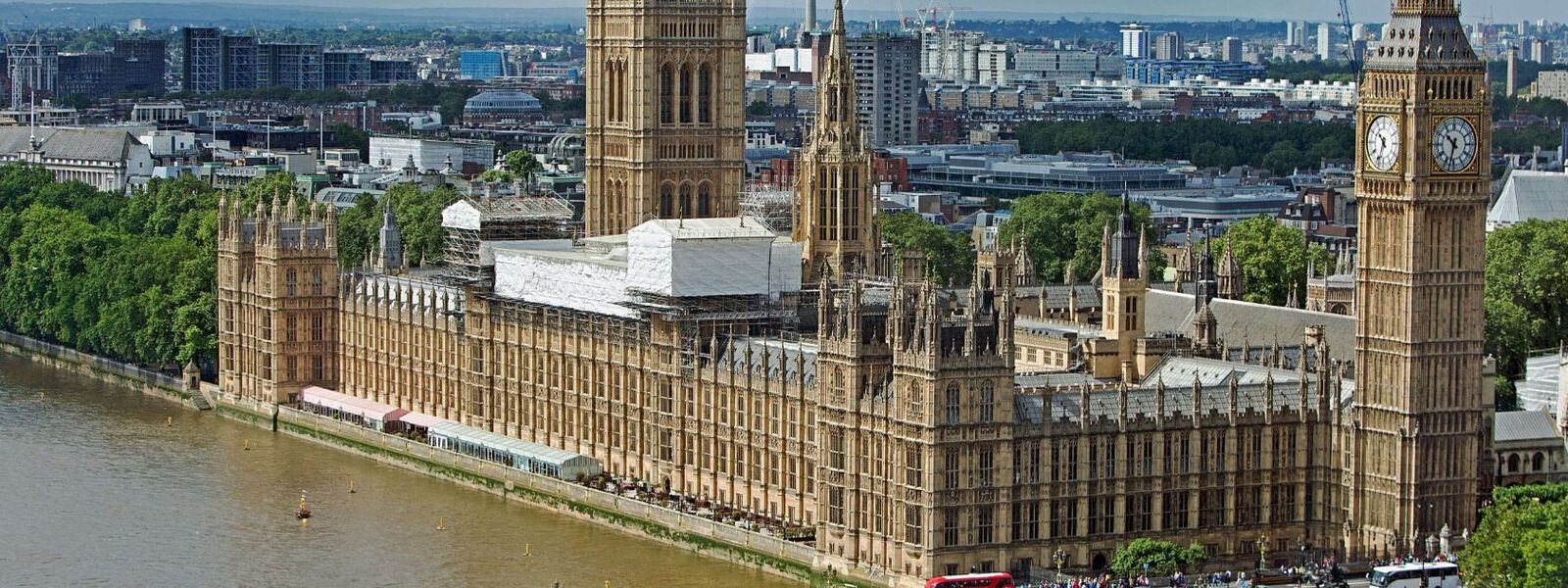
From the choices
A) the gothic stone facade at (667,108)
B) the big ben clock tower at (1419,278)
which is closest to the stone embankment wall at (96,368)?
the gothic stone facade at (667,108)

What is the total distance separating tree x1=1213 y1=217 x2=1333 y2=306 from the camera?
13412cm

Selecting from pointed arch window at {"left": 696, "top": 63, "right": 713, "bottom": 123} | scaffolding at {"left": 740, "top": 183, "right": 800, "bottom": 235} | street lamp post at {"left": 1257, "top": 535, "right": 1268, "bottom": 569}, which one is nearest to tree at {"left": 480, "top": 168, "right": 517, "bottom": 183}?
pointed arch window at {"left": 696, "top": 63, "right": 713, "bottom": 123}

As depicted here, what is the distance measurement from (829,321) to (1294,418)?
42.6 feet

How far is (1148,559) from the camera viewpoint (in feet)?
277

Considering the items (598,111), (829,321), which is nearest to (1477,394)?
(829,321)

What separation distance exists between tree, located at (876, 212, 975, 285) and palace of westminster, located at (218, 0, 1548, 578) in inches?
895

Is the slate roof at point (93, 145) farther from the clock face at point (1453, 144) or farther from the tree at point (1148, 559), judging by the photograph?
the clock face at point (1453, 144)

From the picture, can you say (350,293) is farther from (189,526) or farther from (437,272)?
(189,526)

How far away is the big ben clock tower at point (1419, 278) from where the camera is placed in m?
85.3

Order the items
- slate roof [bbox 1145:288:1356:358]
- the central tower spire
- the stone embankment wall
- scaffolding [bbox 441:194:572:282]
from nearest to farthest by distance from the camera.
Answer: slate roof [bbox 1145:288:1356:358]
the central tower spire
scaffolding [bbox 441:194:572:282]
the stone embankment wall

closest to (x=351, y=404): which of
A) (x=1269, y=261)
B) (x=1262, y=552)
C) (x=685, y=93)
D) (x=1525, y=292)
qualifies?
(x=685, y=93)

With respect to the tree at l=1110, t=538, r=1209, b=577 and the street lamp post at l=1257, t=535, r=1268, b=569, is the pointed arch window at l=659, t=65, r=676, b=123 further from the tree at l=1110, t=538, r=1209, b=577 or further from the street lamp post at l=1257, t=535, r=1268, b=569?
the tree at l=1110, t=538, r=1209, b=577

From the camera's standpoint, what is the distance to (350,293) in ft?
402

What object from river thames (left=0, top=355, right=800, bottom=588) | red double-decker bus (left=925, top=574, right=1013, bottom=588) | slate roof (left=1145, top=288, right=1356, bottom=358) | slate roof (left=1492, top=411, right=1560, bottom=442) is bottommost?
river thames (left=0, top=355, right=800, bottom=588)
